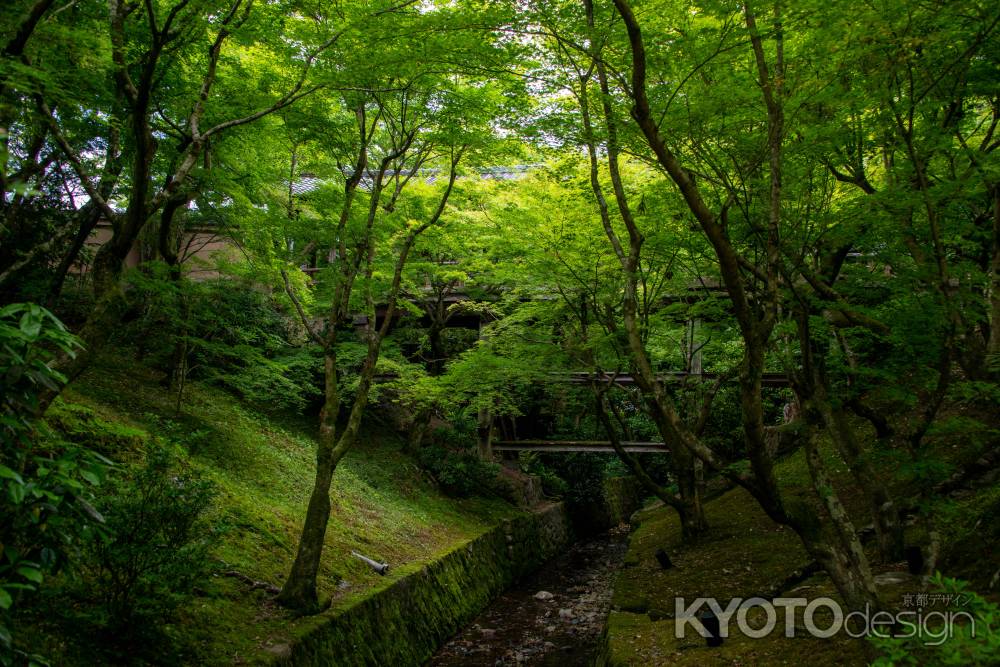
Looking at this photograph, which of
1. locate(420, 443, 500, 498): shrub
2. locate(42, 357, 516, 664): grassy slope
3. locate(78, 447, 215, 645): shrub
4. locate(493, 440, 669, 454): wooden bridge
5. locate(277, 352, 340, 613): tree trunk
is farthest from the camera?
locate(493, 440, 669, 454): wooden bridge

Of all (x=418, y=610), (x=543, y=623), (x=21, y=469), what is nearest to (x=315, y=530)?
(x=418, y=610)

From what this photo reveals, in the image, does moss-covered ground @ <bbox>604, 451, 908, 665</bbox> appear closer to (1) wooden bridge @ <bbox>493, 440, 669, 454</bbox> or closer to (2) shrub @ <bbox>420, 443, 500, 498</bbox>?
(1) wooden bridge @ <bbox>493, 440, 669, 454</bbox>

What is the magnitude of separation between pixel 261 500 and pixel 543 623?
5.90 meters

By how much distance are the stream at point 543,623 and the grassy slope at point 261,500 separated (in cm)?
161

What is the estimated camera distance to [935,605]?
18.0 ft

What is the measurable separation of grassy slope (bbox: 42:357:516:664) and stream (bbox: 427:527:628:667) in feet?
5.30

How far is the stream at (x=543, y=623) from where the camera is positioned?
384 inches

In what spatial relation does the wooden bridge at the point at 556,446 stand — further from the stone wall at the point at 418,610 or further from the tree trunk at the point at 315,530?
the tree trunk at the point at 315,530

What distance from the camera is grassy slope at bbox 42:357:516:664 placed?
6500mm

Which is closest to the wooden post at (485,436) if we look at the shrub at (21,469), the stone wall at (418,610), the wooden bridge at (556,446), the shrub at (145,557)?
the wooden bridge at (556,446)

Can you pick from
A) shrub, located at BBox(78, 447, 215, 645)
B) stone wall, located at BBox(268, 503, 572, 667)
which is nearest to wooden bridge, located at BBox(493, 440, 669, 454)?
stone wall, located at BBox(268, 503, 572, 667)

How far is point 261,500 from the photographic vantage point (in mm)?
9977

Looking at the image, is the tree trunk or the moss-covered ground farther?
the tree trunk

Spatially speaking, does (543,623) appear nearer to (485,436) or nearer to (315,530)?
(315,530)
